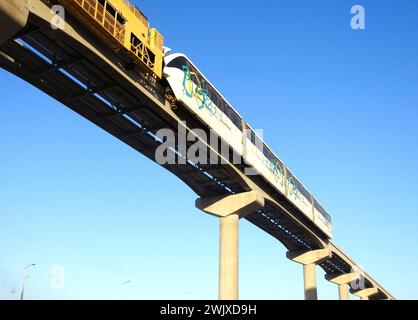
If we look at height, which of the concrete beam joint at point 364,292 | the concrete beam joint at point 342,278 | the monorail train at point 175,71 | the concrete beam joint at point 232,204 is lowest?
the concrete beam joint at point 364,292

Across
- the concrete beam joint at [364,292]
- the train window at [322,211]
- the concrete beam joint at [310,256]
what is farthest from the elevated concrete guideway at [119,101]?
the concrete beam joint at [364,292]

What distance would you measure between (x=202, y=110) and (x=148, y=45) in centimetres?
556

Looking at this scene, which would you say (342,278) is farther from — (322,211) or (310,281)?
(322,211)

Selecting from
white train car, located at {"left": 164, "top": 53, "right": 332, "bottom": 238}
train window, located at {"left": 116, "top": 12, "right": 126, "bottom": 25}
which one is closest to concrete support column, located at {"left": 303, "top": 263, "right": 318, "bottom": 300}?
white train car, located at {"left": 164, "top": 53, "right": 332, "bottom": 238}

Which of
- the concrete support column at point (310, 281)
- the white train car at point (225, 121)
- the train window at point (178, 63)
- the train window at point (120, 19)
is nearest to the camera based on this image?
the train window at point (120, 19)

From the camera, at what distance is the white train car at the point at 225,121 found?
2312 cm

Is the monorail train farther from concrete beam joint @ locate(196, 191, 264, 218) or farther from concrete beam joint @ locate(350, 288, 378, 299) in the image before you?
concrete beam joint @ locate(350, 288, 378, 299)

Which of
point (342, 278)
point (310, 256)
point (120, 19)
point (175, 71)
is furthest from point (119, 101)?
point (342, 278)

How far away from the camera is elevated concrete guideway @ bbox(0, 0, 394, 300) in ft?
56.7

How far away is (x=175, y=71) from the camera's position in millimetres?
22703

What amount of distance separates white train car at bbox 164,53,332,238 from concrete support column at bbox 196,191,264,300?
7.74 ft

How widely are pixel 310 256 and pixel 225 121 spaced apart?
31.1 meters

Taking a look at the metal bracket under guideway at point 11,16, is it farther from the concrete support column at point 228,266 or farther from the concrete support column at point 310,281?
the concrete support column at point 310,281

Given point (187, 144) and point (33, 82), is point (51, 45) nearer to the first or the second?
point (33, 82)
